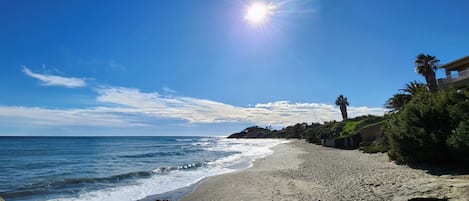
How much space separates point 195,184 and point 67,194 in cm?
659

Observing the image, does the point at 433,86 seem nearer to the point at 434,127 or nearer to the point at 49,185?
the point at 434,127

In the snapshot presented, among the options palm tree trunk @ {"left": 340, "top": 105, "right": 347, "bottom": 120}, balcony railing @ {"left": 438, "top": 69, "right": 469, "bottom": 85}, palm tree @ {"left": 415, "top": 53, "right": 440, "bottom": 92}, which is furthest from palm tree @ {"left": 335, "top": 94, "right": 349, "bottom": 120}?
balcony railing @ {"left": 438, "top": 69, "right": 469, "bottom": 85}

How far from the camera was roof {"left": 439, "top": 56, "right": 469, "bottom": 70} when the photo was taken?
26.7m

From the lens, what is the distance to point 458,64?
2761 cm

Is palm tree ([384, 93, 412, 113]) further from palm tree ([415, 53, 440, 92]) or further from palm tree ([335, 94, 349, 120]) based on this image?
palm tree ([335, 94, 349, 120])

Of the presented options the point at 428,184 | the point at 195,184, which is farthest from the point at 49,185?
the point at 428,184

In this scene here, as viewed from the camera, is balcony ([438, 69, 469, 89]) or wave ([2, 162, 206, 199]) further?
balcony ([438, 69, 469, 89])

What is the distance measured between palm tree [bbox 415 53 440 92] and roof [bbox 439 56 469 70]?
22.7 ft

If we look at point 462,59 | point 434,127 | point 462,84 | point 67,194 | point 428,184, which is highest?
point 462,59

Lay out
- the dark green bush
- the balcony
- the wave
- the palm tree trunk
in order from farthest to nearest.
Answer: the palm tree trunk → the balcony → the wave → the dark green bush

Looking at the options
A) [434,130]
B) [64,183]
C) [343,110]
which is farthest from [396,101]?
[343,110]

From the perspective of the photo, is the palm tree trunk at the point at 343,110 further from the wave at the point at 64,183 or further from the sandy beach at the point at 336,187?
the sandy beach at the point at 336,187

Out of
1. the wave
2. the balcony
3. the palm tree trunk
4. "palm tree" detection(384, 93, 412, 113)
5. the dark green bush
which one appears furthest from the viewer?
the palm tree trunk

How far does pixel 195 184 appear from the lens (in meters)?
17.5
